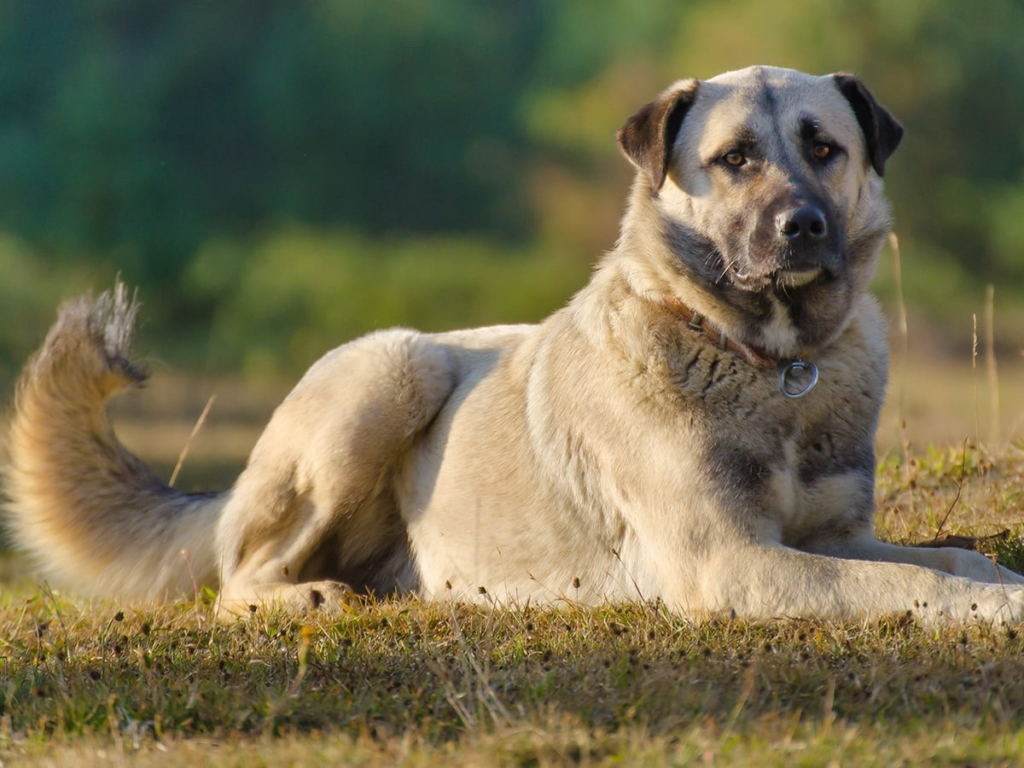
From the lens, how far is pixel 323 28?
24.0 metres

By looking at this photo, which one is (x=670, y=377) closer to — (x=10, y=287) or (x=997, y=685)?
(x=997, y=685)

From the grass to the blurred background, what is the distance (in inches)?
621

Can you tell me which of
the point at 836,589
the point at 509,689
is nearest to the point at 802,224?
the point at 836,589

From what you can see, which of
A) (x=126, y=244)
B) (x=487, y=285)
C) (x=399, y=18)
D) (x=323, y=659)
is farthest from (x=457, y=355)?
(x=399, y=18)

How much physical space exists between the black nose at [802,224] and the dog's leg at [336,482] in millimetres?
1613

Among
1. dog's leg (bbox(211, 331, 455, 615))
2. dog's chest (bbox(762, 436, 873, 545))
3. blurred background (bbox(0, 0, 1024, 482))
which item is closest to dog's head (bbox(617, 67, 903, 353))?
dog's chest (bbox(762, 436, 873, 545))

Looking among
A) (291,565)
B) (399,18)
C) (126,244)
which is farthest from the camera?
(399,18)

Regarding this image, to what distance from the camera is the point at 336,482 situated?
5012 millimetres

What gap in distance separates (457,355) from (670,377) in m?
1.25

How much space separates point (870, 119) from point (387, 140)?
20.0 m

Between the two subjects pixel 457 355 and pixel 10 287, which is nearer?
pixel 457 355

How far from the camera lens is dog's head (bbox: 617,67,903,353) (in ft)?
13.9

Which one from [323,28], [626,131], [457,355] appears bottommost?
[457,355]

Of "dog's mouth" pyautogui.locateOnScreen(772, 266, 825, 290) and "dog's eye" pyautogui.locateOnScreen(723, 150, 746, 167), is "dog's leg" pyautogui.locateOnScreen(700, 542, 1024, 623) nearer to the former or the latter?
"dog's mouth" pyautogui.locateOnScreen(772, 266, 825, 290)
